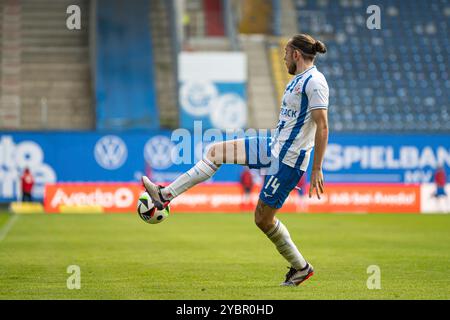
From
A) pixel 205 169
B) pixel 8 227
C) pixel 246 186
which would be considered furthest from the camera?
pixel 246 186

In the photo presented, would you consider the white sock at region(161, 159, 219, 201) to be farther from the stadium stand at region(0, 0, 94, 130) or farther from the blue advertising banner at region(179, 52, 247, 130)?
the stadium stand at region(0, 0, 94, 130)

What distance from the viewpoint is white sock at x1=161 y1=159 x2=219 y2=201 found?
9.78 meters

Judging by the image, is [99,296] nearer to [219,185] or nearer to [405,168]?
[219,185]

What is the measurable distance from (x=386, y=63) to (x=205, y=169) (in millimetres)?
31202

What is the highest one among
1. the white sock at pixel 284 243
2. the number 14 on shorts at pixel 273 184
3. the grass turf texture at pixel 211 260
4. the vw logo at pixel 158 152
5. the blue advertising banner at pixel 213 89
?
the blue advertising banner at pixel 213 89

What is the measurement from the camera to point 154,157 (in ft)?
116

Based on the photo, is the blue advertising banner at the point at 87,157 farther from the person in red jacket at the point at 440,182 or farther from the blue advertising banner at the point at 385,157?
the person in red jacket at the point at 440,182

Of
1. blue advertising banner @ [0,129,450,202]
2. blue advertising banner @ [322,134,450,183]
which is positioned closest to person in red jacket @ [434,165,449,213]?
blue advertising banner @ [322,134,450,183]

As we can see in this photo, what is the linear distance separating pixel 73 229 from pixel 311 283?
12.5m

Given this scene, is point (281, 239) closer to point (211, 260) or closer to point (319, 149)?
point (319, 149)

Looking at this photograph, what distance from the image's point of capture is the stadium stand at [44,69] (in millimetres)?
37688

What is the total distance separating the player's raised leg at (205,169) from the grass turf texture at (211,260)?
987 mm

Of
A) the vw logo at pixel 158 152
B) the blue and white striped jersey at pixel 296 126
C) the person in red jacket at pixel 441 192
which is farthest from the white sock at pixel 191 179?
the person in red jacket at pixel 441 192

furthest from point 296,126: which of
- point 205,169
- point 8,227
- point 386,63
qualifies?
point 386,63
